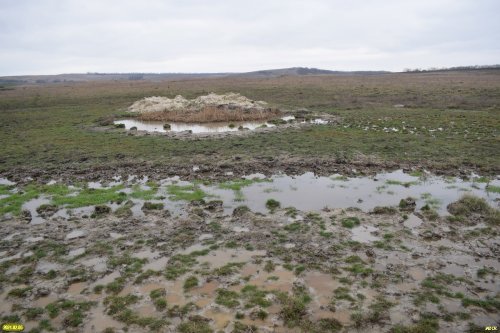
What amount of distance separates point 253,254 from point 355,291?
314 centimetres

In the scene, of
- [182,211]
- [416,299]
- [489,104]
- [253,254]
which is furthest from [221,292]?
[489,104]

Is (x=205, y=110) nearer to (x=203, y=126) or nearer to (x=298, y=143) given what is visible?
(x=203, y=126)

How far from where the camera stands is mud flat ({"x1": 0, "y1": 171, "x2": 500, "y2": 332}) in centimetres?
770

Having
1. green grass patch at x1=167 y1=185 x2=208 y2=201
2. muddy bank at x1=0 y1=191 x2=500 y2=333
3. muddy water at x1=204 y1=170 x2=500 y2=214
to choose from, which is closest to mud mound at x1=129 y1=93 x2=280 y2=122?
muddy water at x1=204 y1=170 x2=500 y2=214

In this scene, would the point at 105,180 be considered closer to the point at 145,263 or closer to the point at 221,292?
the point at 145,263

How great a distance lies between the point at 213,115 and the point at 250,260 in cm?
2737

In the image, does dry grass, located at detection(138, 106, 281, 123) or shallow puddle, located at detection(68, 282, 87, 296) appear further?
dry grass, located at detection(138, 106, 281, 123)

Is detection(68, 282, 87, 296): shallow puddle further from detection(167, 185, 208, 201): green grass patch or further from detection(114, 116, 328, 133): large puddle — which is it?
detection(114, 116, 328, 133): large puddle

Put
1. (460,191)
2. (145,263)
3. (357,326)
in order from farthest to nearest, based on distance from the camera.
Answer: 1. (460,191)
2. (145,263)
3. (357,326)

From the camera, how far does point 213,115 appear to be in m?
36.0

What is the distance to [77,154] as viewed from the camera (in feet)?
71.8

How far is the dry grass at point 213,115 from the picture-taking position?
116ft

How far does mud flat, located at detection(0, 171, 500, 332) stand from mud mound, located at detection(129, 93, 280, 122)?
20882mm

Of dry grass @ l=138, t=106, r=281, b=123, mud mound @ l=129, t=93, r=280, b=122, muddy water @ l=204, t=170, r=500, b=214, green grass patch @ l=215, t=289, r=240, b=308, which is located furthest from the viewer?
mud mound @ l=129, t=93, r=280, b=122
